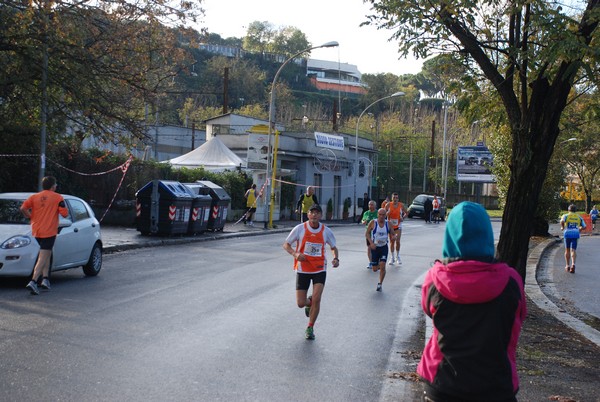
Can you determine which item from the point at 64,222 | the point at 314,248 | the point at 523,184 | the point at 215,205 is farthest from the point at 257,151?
the point at 314,248

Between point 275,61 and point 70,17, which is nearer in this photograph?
point 70,17

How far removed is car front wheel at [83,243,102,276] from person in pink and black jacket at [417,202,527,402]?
11.1 m

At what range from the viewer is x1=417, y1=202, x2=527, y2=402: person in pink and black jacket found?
3611 millimetres

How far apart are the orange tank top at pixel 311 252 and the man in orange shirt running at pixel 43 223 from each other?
13.3 ft

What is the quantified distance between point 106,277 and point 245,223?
19.7 m

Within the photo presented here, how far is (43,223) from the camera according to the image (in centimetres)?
1145

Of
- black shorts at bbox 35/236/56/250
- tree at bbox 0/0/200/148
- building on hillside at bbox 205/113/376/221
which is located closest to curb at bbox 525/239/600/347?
black shorts at bbox 35/236/56/250

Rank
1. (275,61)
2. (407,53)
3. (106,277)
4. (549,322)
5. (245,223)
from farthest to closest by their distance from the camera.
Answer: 1. (275,61)
2. (245,223)
3. (106,277)
4. (407,53)
5. (549,322)

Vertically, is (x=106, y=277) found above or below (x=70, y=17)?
below

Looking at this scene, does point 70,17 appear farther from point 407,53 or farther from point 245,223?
point 245,223

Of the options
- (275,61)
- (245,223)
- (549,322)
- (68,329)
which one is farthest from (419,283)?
(275,61)

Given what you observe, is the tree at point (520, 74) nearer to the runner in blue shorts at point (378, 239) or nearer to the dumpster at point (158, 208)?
the runner in blue shorts at point (378, 239)

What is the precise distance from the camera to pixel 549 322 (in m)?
10.9

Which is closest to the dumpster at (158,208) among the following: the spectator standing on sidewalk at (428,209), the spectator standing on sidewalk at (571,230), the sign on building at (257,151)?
the spectator standing on sidewalk at (571,230)
